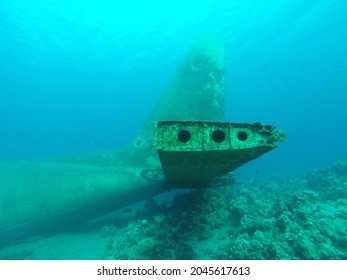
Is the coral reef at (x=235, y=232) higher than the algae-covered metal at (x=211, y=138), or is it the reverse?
the algae-covered metal at (x=211, y=138)

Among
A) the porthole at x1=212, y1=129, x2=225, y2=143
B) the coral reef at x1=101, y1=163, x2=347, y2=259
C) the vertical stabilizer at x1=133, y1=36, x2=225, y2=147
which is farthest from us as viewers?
the vertical stabilizer at x1=133, y1=36, x2=225, y2=147

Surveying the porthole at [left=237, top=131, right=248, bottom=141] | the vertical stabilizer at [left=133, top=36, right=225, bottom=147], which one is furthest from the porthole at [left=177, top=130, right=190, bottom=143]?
the vertical stabilizer at [left=133, top=36, right=225, bottom=147]

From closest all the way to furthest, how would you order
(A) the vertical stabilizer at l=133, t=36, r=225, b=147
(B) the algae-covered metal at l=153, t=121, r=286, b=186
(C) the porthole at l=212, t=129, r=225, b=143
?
1. (B) the algae-covered metal at l=153, t=121, r=286, b=186
2. (C) the porthole at l=212, t=129, r=225, b=143
3. (A) the vertical stabilizer at l=133, t=36, r=225, b=147

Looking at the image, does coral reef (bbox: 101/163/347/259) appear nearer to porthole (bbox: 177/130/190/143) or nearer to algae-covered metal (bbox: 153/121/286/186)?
algae-covered metal (bbox: 153/121/286/186)

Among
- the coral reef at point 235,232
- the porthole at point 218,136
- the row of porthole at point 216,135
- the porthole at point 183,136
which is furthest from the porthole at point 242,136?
the coral reef at point 235,232

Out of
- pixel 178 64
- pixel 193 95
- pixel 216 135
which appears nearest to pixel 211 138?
pixel 216 135

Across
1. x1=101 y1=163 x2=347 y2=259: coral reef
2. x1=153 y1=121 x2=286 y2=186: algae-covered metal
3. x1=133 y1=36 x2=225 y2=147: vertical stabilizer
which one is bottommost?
x1=101 y1=163 x2=347 y2=259: coral reef

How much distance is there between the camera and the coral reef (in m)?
6.01

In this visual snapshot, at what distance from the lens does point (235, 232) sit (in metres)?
7.52

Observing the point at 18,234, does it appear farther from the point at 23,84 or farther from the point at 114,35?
the point at 23,84

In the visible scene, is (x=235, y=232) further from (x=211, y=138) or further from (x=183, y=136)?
(x=183, y=136)

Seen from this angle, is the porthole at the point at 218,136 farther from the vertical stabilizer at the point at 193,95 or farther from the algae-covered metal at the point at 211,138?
the vertical stabilizer at the point at 193,95

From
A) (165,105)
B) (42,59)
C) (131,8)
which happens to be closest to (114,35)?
(131,8)

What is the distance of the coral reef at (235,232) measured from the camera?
6.01 meters
